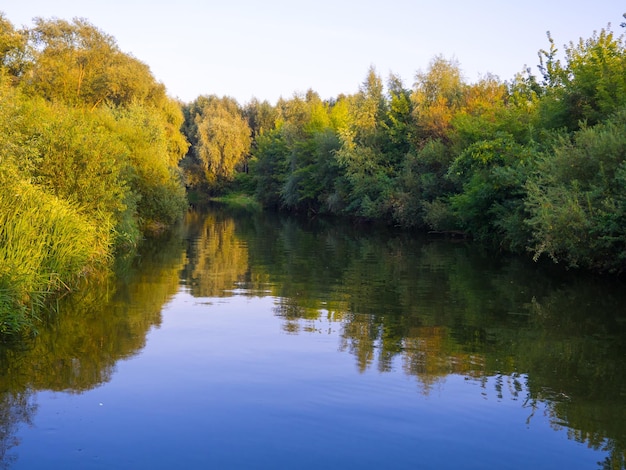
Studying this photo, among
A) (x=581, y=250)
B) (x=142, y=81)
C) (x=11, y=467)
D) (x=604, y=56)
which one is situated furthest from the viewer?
(x=142, y=81)

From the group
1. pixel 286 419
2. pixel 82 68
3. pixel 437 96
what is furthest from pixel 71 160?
pixel 437 96

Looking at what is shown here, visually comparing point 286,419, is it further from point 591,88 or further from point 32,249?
point 591,88

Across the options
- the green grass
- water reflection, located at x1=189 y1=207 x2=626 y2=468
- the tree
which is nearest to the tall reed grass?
water reflection, located at x1=189 y1=207 x2=626 y2=468

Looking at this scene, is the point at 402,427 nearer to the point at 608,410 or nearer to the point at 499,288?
the point at 608,410

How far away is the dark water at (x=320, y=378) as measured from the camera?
789 cm

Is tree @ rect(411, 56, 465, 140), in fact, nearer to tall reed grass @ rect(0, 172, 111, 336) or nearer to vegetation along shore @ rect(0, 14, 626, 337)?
vegetation along shore @ rect(0, 14, 626, 337)

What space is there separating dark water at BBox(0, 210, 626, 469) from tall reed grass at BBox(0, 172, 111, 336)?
707 mm

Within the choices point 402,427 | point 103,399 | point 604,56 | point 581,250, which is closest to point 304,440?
point 402,427

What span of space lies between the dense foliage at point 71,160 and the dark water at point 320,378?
1.39m

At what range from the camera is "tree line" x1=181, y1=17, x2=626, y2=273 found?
21.2 metres

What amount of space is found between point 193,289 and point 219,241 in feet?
52.1

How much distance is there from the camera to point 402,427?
8.62 metres

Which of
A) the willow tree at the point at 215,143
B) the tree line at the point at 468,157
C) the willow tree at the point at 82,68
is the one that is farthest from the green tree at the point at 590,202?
the willow tree at the point at 215,143

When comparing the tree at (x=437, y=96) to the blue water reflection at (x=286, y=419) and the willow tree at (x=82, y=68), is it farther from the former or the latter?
the blue water reflection at (x=286, y=419)
